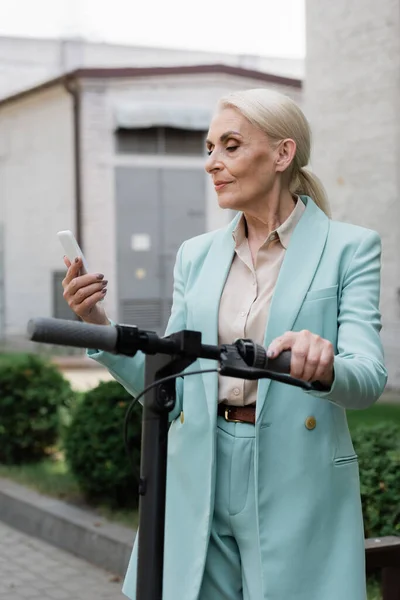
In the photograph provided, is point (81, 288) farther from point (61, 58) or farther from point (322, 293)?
point (61, 58)

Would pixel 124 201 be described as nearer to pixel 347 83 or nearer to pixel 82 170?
pixel 82 170

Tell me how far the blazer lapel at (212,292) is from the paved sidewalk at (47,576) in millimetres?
3108

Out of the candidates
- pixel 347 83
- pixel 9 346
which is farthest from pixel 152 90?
pixel 347 83

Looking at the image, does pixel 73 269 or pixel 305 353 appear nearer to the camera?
pixel 305 353

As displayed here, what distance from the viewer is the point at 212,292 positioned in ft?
8.43

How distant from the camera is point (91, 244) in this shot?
2056 cm

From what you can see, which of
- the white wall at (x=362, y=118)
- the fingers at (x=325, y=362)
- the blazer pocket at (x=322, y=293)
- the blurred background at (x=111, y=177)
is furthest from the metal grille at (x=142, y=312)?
the fingers at (x=325, y=362)

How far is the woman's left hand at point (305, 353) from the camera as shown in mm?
1866

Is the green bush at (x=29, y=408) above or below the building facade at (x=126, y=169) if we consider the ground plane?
below

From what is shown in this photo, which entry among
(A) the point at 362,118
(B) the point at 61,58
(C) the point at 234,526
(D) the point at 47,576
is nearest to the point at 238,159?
(C) the point at 234,526

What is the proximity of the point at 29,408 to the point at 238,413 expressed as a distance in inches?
228

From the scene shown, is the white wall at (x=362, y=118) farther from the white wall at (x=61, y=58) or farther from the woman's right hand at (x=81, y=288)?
the white wall at (x=61, y=58)

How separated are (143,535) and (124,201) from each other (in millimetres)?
19270

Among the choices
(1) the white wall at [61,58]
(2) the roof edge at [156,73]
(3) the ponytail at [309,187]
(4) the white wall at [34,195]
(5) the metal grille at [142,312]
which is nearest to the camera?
(3) the ponytail at [309,187]
